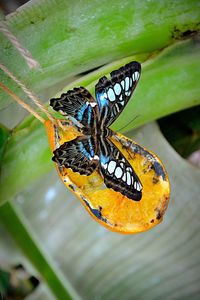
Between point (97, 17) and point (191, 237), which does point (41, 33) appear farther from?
point (191, 237)

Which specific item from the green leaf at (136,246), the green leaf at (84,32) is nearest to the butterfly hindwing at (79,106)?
the green leaf at (84,32)

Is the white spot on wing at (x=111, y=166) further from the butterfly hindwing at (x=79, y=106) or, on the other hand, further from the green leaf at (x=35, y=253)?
the green leaf at (x=35, y=253)

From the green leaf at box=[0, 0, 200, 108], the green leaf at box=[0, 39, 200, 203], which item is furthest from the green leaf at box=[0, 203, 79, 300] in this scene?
the green leaf at box=[0, 0, 200, 108]

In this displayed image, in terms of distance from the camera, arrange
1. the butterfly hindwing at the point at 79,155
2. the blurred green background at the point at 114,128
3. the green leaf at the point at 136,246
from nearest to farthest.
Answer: the butterfly hindwing at the point at 79,155, the blurred green background at the point at 114,128, the green leaf at the point at 136,246

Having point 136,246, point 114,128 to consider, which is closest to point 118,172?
point 114,128

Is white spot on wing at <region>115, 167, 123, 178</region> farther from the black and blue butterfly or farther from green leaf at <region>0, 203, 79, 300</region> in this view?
green leaf at <region>0, 203, 79, 300</region>

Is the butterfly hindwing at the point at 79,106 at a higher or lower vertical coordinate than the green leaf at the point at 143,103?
higher
